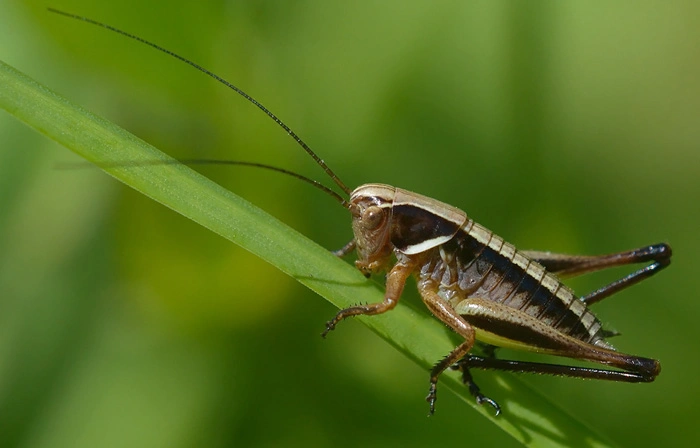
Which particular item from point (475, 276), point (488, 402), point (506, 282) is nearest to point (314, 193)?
point (475, 276)

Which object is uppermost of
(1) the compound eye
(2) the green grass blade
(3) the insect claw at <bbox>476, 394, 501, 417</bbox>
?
(1) the compound eye

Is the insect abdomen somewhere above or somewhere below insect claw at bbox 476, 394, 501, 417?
above

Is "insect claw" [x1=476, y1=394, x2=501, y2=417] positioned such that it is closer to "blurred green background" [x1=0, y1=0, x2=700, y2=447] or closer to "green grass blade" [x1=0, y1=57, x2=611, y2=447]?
"green grass blade" [x1=0, y1=57, x2=611, y2=447]

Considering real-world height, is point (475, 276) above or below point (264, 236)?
above

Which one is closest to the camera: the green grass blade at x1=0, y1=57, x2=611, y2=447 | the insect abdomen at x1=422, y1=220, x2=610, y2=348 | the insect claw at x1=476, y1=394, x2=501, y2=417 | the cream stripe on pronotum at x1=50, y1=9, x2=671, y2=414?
the green grass blade at x1=0, y1=57, x2=611, y2=447

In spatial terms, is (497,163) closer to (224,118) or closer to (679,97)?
(679,97)

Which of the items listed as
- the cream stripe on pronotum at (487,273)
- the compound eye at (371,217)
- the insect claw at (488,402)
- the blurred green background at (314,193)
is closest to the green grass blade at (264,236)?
the insect claw at (488,402)

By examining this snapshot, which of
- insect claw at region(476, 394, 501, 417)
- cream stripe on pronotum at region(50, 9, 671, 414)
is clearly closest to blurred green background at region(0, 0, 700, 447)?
cream stripe on pronotum at region(50, 9, 671, 414)

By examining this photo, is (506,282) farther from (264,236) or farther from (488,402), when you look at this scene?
(264,236)
